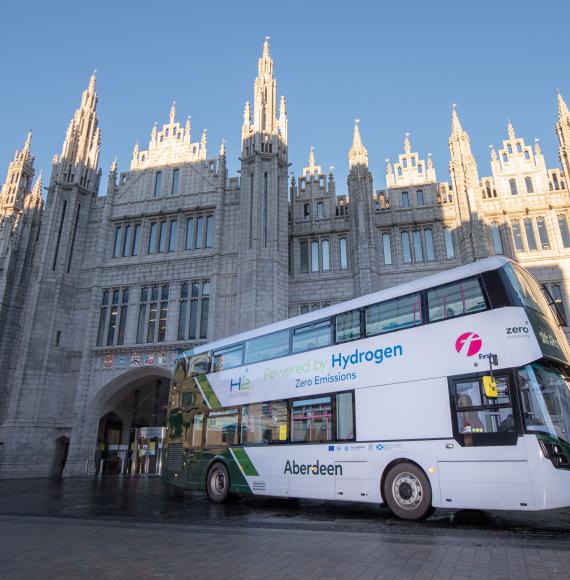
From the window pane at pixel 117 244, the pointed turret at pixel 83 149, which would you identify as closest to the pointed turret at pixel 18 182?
the pointed turret at pixel 83 149

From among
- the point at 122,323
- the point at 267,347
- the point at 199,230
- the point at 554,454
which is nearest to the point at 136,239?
the point at 199,230

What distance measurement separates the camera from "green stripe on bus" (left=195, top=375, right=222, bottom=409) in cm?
1420

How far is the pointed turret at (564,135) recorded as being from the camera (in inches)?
1086

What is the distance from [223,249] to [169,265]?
3.70m

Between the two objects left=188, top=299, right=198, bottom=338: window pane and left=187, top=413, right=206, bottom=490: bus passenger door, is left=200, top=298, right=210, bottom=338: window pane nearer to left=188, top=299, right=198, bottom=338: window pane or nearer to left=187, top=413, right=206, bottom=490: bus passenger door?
left=188, top=299, right=198, bottom=338: window pane

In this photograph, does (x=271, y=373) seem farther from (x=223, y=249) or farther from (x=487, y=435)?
(x=223, y=249)

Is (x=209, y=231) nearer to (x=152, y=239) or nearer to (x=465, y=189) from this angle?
(x=152, y=239)

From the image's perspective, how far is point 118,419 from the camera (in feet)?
106

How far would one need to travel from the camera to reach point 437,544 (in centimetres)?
698

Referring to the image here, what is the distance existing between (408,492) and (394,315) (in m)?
3.67

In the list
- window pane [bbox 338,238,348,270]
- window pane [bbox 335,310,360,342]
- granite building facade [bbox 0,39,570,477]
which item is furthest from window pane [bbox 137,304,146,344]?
window pane [bbox 335,310,360,342]

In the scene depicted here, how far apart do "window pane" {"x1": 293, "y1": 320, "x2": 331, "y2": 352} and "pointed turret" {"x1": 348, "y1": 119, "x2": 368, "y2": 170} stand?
20569mm

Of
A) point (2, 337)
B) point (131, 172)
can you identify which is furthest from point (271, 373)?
point (2, 337)

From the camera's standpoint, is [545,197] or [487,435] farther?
[545,197]
